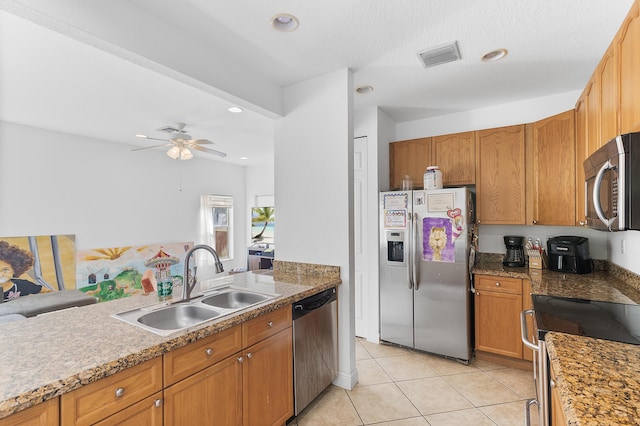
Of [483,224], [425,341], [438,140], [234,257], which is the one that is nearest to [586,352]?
[425,341]

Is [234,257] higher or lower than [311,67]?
lower

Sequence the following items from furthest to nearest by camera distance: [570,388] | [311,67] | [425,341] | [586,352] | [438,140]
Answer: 1. [438,140]
2. [425,341]
3. [311,67]
4. [586,352]
5. [570,388]

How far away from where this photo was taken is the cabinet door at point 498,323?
2670mm

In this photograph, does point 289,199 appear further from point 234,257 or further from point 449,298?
point 234,257

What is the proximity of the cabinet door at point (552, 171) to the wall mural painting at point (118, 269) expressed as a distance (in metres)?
4.25

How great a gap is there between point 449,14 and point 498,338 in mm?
2661

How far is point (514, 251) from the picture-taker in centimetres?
303

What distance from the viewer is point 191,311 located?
1788 millimetres

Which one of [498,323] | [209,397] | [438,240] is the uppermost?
A: [438,240]

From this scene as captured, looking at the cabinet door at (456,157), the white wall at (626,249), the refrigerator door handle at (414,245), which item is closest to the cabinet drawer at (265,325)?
the refrigerator door handle at (414,245)

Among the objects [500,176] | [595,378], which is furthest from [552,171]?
[595,378]

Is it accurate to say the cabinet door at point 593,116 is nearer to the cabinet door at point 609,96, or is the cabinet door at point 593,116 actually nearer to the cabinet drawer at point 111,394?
the cabinet door at point 609,96

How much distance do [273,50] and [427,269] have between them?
7.71ft

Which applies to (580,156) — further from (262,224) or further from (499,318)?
(262,224)
